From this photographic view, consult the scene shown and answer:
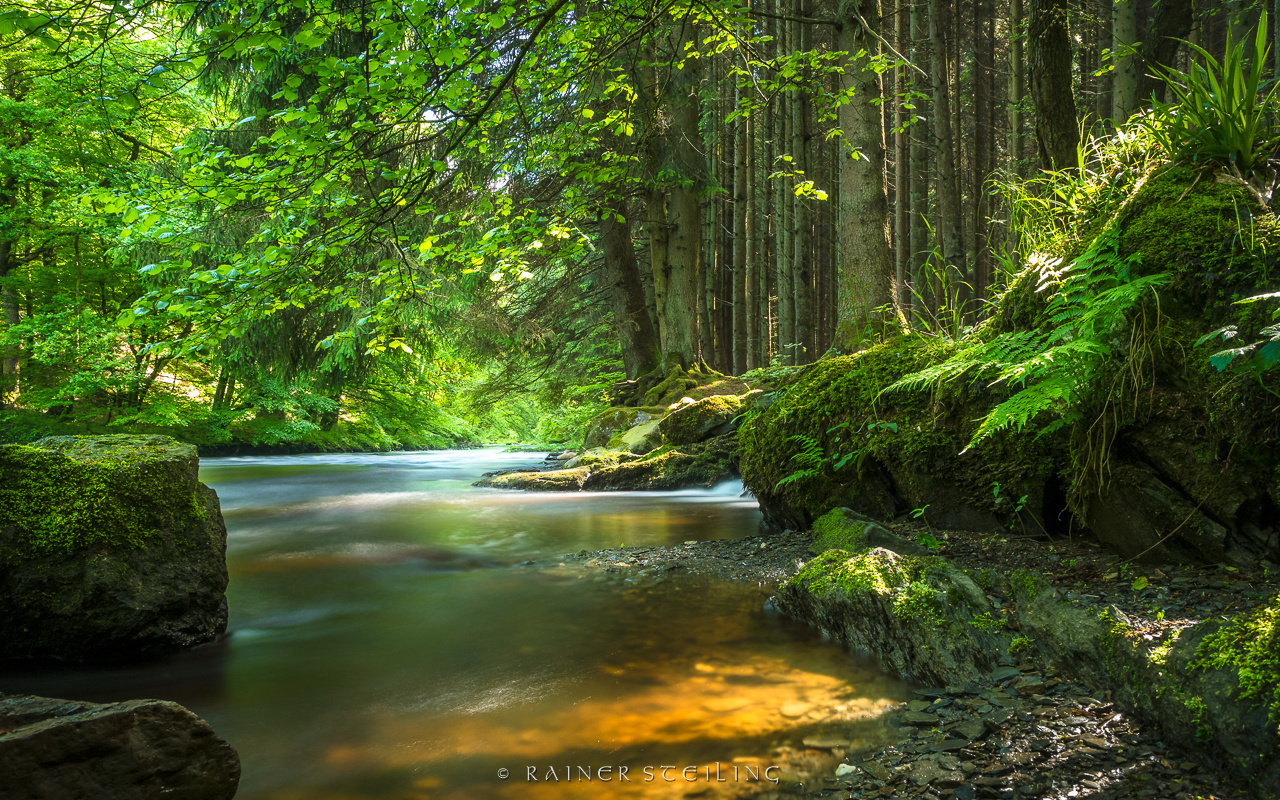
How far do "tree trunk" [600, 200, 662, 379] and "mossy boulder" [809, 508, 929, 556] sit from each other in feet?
33.2

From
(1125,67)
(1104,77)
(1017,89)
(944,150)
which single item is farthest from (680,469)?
(1104,77)

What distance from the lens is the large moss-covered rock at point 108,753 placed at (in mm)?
1996

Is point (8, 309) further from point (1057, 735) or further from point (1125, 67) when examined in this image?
point (1125, 67)

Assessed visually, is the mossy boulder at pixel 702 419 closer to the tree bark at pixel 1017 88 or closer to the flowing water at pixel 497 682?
the flowing water at pixel 497 682

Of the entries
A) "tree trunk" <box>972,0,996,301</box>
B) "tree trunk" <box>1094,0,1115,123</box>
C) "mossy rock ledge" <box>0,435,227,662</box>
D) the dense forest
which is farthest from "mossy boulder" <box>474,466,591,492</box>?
"tree trunk" <box>972,0,996,301</box>

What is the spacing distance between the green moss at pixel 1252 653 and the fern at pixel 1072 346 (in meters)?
1.16

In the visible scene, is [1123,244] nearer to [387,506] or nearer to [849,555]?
[849,555]

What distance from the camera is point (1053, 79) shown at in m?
4.96

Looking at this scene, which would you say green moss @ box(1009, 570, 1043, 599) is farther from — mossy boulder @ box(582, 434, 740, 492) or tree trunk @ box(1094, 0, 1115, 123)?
tree trunk @ box(1094, 0, 1115, 123)

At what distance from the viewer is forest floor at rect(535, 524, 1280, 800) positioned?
2.06m

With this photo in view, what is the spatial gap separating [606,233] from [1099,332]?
39.6 ft

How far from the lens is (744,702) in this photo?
120 inches

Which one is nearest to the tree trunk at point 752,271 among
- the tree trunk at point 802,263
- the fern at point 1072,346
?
the tree trunk at point 802,263

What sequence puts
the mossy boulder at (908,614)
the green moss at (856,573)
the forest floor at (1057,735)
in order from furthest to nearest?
1. the green moss at (856,573)
2. the mossy boulder at (908,614)
3. the forest floor at (1057,735)
